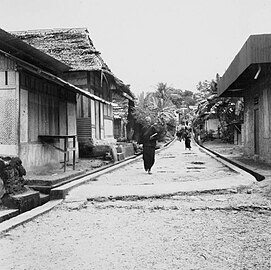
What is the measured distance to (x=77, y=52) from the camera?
606 inches

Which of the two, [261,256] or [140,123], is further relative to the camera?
[140,123]

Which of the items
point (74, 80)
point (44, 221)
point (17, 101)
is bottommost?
point (44, 221)

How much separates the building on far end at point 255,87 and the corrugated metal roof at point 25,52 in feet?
19.0

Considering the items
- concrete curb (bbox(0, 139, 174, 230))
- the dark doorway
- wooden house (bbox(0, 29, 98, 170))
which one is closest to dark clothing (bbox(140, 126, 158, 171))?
wooden house (bbox(0, 29, 98, 170))

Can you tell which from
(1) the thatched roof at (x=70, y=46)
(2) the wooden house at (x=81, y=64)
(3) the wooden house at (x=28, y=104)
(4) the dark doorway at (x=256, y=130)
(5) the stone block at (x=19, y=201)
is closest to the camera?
(5) the stone block at (x=19, y=201)

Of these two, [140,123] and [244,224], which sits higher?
[140,123]

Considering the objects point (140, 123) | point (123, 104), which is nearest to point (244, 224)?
point (123, 104)

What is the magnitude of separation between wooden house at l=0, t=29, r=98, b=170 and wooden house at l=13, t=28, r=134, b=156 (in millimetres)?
3017

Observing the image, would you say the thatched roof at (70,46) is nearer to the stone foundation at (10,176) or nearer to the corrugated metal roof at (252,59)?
the corrugated metal roof at (252,59)

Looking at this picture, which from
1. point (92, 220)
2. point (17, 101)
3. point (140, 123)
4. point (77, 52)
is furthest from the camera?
point (140, 123)

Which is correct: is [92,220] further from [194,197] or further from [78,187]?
[78,187]

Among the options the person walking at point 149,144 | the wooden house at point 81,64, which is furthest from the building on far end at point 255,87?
the wooden house at point 81,64

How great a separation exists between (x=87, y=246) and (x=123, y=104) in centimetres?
2370

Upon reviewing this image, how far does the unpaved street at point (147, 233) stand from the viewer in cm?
388
